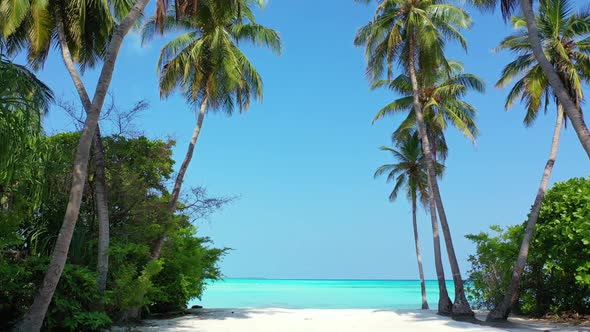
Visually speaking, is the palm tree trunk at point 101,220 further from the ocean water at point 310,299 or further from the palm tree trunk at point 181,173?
the ocean water at point 310,299

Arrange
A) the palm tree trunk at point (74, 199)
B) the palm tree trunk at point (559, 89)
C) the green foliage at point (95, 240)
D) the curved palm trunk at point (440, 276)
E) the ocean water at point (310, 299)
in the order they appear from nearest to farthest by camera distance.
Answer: the palm tree trunk at point (74, 199) < the green foliage at point (95, 240) < the palm tree trunk at point (559, 89) < the curved palm trunk at point (440, 276) < the ocean water at point (310, 299)

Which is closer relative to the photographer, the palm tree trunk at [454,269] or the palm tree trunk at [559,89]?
the palm tree trunk at [559,89]

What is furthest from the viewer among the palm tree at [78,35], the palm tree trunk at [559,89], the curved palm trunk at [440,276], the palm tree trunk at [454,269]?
the curved palm trunk at [440,276]

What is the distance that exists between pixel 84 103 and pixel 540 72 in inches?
529

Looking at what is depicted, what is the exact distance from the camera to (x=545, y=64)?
10.9 meters

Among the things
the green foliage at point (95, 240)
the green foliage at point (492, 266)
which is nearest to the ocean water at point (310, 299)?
the green foliage at point (95, 240)

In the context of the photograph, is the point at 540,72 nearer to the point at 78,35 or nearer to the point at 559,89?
the point at 559,89

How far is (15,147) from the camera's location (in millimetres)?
6805

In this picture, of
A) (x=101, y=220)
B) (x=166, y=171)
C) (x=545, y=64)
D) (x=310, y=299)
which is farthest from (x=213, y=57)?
(x=310, y=299)

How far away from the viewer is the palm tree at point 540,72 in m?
13.8

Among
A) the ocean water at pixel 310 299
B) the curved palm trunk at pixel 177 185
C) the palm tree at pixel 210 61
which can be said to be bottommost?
the ocean water at pixel 310 299

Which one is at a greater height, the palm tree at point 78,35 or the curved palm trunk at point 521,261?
the palm tree at point 78,35

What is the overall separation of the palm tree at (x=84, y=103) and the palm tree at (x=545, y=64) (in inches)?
338

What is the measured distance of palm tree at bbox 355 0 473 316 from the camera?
653 inches
